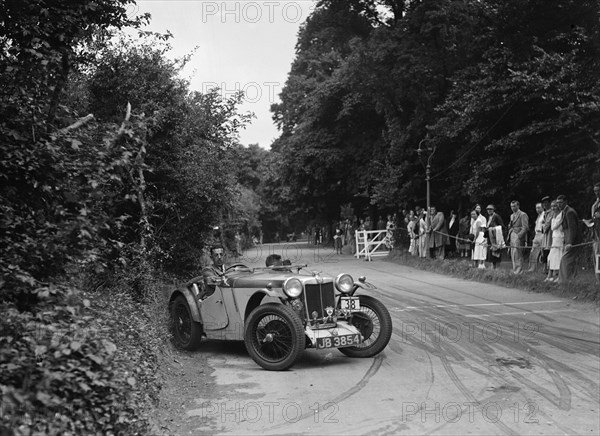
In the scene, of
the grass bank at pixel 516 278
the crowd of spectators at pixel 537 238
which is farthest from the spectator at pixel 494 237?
the grass bank at pixel 516 278

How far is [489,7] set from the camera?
70.1 ft

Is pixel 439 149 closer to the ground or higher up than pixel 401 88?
closer to the ground

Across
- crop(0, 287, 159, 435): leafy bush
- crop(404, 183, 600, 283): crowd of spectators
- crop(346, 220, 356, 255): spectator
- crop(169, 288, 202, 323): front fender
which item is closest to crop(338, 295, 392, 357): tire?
crop(169, 288, 202, 323): front fender

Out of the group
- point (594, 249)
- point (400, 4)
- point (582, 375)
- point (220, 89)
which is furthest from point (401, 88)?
point (582, 375)

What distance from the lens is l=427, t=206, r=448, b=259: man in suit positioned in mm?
22594

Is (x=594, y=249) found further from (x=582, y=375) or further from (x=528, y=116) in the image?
(x=528, y=116)

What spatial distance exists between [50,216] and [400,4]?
93.1 ft

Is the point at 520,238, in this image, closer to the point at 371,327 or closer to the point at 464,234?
the point at 464,234

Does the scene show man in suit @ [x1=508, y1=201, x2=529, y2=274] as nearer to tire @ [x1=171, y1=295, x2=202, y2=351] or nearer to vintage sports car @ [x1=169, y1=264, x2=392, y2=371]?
vintage sports car @ [x1=169, y1=264, x2=392, y2=371]

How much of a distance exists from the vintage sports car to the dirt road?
32 cm

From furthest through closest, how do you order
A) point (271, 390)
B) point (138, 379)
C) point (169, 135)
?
point (169, 135), point (271, 390), point (138, 379)

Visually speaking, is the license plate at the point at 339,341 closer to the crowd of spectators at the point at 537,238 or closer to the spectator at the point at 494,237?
the crowd of spectators at the point at 537,238

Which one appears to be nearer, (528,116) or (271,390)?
(271,390)

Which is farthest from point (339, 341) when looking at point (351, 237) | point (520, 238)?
point (351, 237)
